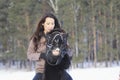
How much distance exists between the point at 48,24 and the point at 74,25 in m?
30.3

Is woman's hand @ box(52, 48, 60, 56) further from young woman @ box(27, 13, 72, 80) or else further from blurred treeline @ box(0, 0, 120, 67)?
blurred treeline @ box(0, 0, 120, 67)

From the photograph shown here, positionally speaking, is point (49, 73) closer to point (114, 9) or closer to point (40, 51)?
point (40, 51)

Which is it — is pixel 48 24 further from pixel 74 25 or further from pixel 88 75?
pixel 74 25

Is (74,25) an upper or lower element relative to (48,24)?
lower

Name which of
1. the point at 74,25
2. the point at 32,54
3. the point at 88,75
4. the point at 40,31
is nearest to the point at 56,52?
the point at 32,54

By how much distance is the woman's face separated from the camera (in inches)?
155

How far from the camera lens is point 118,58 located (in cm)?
3559

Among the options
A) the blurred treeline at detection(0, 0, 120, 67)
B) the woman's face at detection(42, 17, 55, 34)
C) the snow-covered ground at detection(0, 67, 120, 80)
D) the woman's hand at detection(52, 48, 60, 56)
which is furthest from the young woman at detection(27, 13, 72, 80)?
the blurred treeline at detection(0, 0, 120, 67)

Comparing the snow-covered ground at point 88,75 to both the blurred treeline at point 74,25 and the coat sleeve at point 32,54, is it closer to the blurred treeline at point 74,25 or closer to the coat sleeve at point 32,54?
the blurred treeline at point 74,25

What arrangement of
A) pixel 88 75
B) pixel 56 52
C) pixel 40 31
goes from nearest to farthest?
1. pixel 56 52
2. pixel 40 31
3. pixel 88 75

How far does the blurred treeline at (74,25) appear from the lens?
33.6 meters

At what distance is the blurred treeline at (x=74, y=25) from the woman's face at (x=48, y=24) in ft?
93.9

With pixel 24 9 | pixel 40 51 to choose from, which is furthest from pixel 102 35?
pixel 40 51

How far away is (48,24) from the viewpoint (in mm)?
3953
